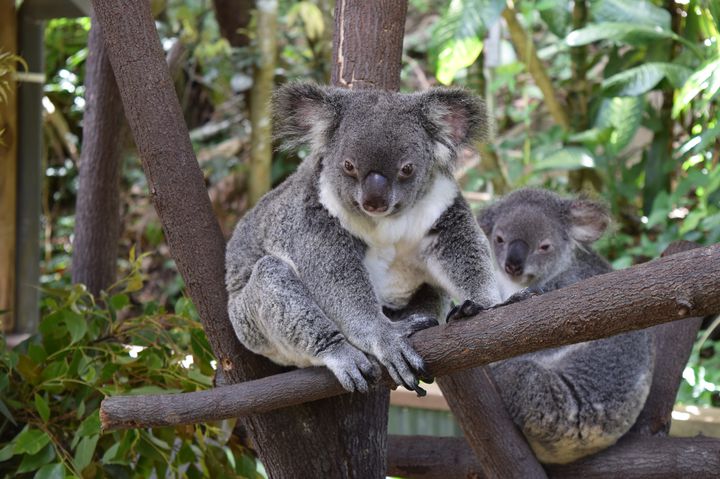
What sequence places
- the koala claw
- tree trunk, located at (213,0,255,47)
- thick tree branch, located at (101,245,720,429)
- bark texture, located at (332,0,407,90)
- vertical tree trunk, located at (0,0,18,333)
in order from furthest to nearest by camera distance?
tree trunk, located at (213,0,255,47) < vertical tree trunk, located at (0,0,18,333) < bark texture, located at (332,0,407,90) < the koala claw < thick tree branch, located at (101,245,720,429)

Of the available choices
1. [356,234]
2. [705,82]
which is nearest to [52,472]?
[356,234]

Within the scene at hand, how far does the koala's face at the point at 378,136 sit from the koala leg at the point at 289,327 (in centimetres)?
31

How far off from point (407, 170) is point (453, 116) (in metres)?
0.29

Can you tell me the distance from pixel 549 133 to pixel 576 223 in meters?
3.10

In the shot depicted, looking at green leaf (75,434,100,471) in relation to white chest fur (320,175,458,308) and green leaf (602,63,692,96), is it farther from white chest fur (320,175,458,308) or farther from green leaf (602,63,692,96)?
green leaf (602,63,692,96)

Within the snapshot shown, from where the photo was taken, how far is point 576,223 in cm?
394

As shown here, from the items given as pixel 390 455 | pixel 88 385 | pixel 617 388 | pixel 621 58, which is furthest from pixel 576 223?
pixel 621 58

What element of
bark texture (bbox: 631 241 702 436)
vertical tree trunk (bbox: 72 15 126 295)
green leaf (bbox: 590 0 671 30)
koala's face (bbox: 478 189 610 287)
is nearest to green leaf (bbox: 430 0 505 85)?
green leaf (bbox: 590 0 671 30)

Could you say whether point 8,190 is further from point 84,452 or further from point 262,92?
point 262,92

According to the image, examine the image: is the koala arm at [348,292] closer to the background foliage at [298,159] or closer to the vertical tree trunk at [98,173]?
the background foliage at [298,159]

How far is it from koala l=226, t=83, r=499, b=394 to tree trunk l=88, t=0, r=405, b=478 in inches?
3.7

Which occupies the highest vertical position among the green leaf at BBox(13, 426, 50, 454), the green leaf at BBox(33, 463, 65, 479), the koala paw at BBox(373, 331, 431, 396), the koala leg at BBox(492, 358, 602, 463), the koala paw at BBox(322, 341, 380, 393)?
the koala paw at BBox(373, 331, 431, 396)

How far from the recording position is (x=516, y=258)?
12.1 ft

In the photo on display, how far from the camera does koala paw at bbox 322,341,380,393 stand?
7.90 ft
